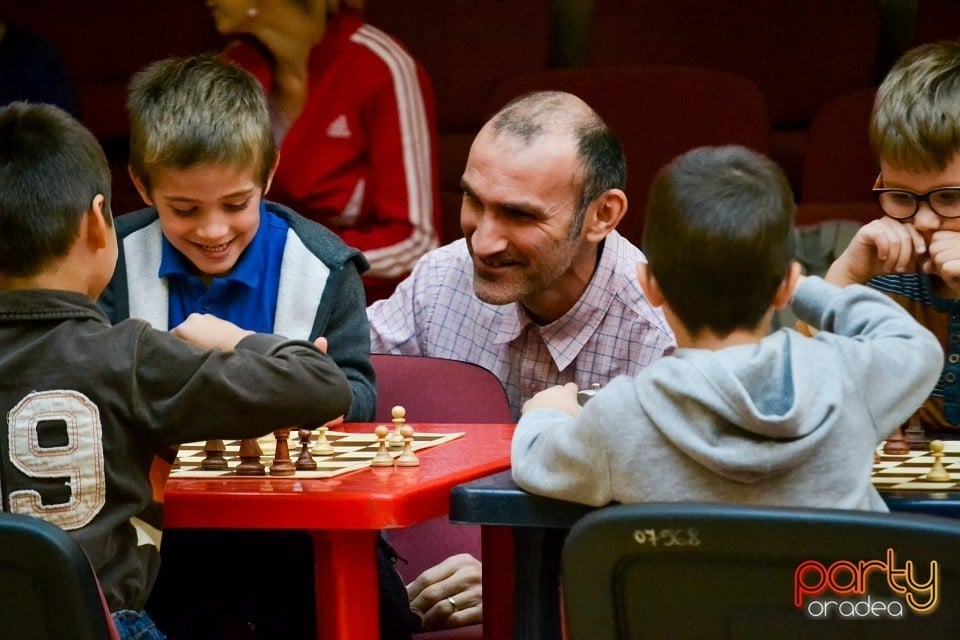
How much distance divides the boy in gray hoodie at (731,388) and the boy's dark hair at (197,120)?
878mm

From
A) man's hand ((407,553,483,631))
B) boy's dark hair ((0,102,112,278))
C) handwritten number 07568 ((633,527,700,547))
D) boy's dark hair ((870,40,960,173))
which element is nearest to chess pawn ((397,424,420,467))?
man's hand ((407,553,483,631))

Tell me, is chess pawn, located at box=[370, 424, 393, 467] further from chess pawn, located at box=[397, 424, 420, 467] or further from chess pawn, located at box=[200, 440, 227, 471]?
chess pawn, located at box=[200, 440, 227, 471]

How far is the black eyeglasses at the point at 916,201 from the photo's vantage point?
7.68ft

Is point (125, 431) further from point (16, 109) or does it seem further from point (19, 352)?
point (16, 109)

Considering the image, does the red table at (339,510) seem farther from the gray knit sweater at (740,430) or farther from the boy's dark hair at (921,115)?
the boy's dark hair at (921,115)

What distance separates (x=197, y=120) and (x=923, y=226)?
1.14m

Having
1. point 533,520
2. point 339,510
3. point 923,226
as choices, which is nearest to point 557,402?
point 533,520

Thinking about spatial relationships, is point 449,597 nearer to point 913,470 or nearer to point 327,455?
point 327,455

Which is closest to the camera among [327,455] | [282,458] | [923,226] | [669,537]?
[669,537]

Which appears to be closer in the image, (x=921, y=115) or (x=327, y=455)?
(x=327, y=455)

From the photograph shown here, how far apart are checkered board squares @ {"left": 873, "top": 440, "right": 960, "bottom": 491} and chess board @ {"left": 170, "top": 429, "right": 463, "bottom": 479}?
0.62 m

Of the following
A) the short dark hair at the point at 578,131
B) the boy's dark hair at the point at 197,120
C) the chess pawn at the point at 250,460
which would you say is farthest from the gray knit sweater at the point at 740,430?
the short dark hair at the point at 578,131

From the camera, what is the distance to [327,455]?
212 cm

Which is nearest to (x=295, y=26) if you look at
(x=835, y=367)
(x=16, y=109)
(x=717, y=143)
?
(x=717, y=143)
